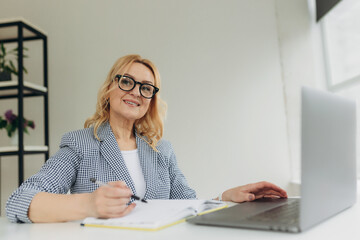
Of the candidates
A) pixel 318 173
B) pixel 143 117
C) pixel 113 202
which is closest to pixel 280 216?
pixel 318 173

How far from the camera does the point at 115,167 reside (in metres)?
1.35

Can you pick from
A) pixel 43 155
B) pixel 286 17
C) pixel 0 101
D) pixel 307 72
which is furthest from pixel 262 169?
pixel 0 101

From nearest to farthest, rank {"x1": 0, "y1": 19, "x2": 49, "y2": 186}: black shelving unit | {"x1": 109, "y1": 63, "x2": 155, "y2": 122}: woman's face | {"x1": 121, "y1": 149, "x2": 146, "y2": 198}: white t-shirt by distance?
{"x1": 121, "y1": 149, "x2": 146, "y2": 198}: white t-shirt
{"x1": 109, "y1": 63, "x2": 155, "y2": 122}: woman's face
{"x1": 0, "y1": 19, "x2": 49, "y2": 186}: black shelving unit

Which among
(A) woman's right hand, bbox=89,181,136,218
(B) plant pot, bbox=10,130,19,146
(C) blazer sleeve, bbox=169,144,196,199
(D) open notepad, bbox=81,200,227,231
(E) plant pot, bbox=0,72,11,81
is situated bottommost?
(C) blazer sleeve, bbox=169,144,196,199

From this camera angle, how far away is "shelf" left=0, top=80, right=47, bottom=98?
2691 millimetres

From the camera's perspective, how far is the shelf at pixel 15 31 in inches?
108

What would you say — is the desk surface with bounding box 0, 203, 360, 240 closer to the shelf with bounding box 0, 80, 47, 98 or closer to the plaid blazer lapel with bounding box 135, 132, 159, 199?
the plaid blazer lapel with bounding box 135, 132, 159, 199

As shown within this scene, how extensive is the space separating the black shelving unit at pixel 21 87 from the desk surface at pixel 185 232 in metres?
1.94

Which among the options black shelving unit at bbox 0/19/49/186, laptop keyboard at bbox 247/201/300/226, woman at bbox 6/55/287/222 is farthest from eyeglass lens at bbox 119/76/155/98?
black shelving unit at bbox 0/19/49/186

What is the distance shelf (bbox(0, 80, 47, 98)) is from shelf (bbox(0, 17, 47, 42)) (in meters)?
0.46

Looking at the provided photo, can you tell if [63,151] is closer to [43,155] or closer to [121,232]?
[121,232]

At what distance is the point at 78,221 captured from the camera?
91 centimetres

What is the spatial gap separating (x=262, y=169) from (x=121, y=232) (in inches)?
91.6

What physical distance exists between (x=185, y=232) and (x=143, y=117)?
3.63 feet
